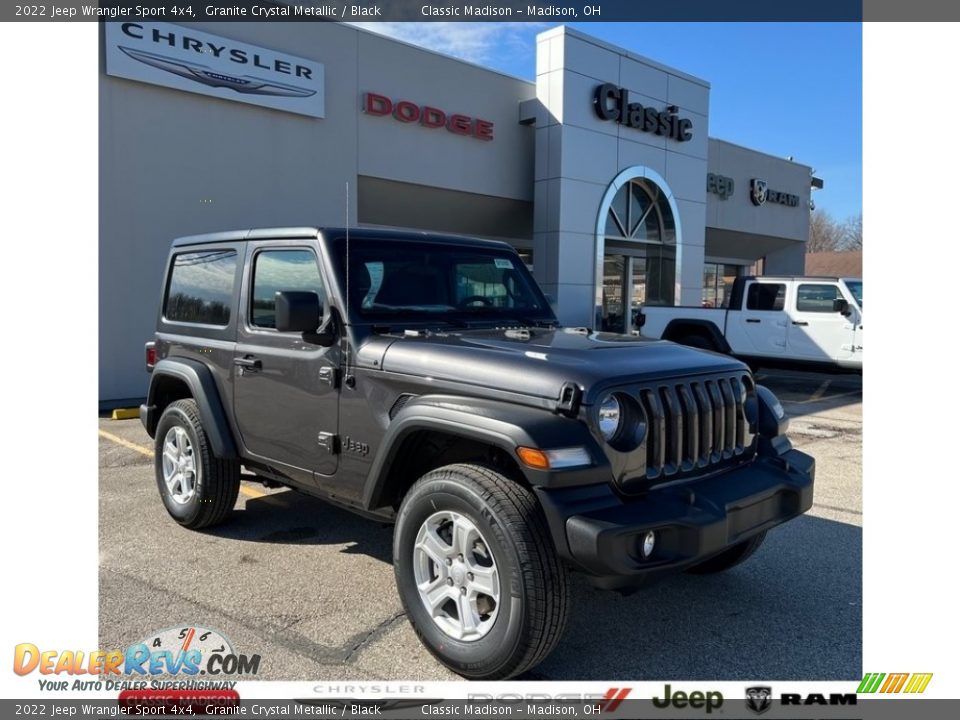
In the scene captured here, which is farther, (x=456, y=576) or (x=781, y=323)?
(x=781, y=323)

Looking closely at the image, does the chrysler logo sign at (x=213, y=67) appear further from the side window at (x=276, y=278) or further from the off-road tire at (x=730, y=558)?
the off-road tire at (x=730, y=558)

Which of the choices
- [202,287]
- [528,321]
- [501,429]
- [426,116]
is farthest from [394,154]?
[501,429]

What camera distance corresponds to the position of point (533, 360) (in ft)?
10.8

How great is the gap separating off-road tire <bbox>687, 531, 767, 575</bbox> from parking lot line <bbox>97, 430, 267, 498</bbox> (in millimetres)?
3544

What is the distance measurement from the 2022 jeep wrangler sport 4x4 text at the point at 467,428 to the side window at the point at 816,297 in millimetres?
8631

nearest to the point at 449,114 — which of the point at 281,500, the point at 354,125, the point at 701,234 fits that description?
the point at 354,125

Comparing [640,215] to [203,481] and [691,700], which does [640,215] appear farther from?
[691,700]

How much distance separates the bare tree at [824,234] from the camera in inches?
2904

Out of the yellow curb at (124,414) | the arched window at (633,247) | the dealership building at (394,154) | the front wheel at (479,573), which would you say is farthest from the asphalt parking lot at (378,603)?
the arched window at (633,247)

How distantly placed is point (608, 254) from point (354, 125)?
677 cm

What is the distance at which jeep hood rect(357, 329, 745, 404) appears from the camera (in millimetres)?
3188

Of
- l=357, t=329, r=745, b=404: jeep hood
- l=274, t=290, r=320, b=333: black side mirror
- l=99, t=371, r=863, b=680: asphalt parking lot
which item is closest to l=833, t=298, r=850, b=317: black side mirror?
l=99, t=371, r=863, b=680: asphalt parking lot

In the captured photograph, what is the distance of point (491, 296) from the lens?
473cm

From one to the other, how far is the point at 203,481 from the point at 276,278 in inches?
56.6
